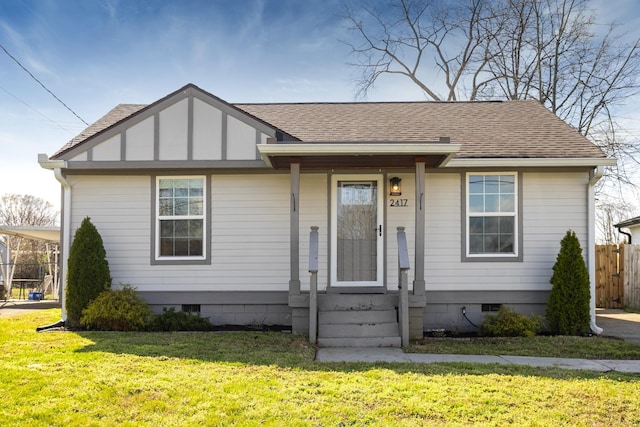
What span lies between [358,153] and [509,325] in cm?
362

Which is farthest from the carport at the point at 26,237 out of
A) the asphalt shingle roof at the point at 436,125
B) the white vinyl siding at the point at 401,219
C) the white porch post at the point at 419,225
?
the white porch post at the point at 419,225

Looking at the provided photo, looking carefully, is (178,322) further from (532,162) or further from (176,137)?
(532,162)

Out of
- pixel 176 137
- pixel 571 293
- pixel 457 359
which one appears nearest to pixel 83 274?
pixel 176 137

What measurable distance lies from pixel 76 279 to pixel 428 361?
18.4ft

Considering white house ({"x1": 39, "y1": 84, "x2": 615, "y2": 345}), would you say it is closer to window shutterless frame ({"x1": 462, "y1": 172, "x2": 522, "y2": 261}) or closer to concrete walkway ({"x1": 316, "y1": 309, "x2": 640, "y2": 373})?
window shutterless frame ({"x1": 462, "y1": 172, "x2": 522, "y2": 261})

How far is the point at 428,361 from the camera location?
5551 mm

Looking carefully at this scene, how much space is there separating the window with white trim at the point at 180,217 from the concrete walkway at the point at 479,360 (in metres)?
3.24

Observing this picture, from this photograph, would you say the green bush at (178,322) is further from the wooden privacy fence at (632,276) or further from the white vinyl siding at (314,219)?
the wooden privacy fence at (632,276)

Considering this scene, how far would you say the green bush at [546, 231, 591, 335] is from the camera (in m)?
7.45

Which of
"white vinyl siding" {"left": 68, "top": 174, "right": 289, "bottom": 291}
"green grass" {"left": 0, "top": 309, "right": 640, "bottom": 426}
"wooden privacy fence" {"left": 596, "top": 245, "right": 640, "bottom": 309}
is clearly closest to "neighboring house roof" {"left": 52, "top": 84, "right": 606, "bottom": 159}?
"white vinyl siding" {"left": 68, "top": 174, "right": 289, "bottom": 291}

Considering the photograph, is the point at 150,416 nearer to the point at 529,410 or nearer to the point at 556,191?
the point at 529,410

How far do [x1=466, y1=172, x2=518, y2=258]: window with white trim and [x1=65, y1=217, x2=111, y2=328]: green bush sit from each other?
6.18 m

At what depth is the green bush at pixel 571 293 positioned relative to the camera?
7.45 metres

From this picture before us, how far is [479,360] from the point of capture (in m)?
5.63
